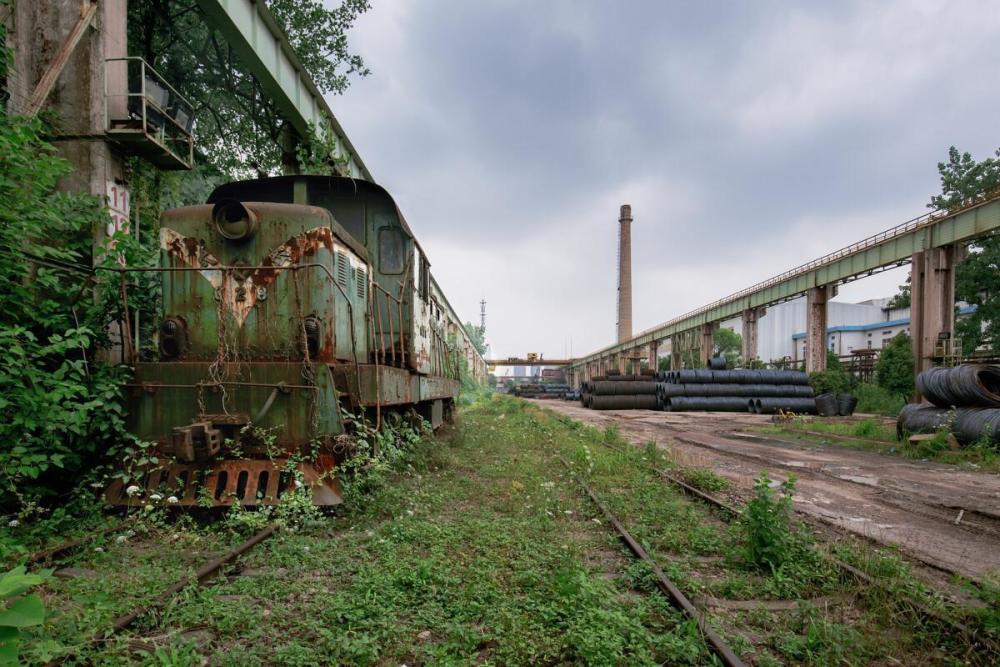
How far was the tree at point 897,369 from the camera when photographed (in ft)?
75.3

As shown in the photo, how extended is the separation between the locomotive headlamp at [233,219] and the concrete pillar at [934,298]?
21.2 m

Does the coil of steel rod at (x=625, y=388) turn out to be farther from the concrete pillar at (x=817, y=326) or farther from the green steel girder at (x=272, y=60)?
the green steel girder at (x=272, y=60)

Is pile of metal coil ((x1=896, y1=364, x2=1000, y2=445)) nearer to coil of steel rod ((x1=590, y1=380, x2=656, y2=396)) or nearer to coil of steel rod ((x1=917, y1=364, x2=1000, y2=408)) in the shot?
coil of steel rod ((x1=917, y1=364, x2=1000, y2=408))

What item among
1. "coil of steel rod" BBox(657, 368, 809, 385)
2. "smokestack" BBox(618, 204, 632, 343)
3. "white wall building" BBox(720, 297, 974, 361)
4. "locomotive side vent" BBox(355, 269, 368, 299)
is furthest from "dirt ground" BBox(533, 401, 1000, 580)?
"white wall building" BBox(720, 297, 974, 361)

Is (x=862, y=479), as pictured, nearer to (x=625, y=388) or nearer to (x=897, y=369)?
(x=625, y=388)

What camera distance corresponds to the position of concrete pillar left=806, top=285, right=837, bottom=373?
80.4ft

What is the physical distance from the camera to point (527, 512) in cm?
525

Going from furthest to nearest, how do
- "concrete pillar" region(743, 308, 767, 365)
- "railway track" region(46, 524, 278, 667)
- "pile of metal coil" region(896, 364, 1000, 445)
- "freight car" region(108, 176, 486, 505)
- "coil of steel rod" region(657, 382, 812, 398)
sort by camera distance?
"concrete pillar" region(743, 308, 767, 365) → "coil of steel rod" region(657, 382, 812, 398) → "pile of metal coil" region(896, 364, 1000, 445) → "freight car" region(108, 176, 486, 505) → "railway track" region(46, 524, 278, 667)

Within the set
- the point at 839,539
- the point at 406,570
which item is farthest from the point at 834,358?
the point at 406,570

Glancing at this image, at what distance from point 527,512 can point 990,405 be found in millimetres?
10009

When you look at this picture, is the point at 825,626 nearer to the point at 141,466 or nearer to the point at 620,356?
the point at 141,466

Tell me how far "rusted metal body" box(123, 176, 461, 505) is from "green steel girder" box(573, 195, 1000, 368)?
1959 centimetres

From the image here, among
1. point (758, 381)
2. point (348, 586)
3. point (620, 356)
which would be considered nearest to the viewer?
point (348, 586)

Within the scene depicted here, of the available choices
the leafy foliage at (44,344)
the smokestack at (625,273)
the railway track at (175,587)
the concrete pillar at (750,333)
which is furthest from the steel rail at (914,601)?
the smokestack at (625,273)
